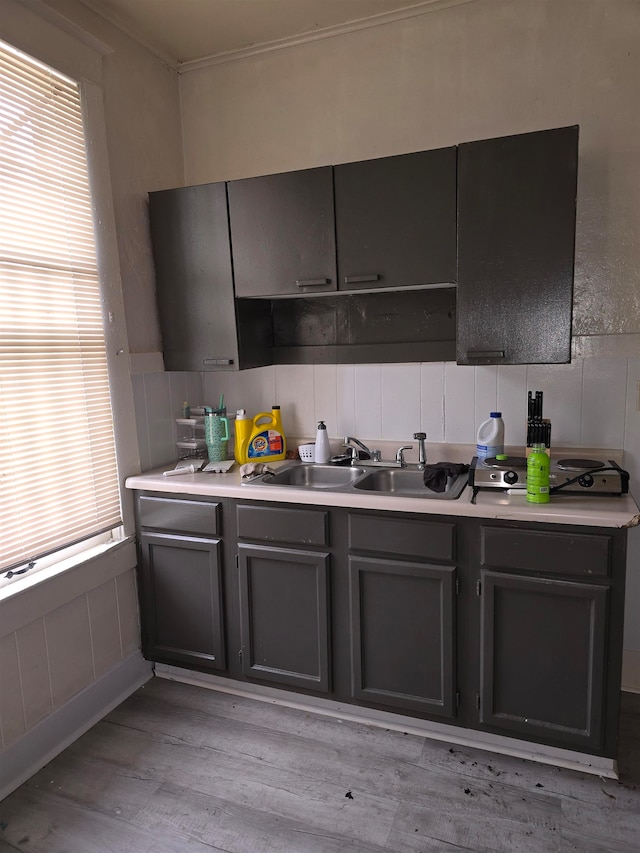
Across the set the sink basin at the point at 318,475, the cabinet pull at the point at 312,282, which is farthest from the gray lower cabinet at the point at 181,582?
the cabinet pull at the point at 312,282

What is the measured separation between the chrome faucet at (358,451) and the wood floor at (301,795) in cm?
107

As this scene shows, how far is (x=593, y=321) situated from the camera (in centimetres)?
229

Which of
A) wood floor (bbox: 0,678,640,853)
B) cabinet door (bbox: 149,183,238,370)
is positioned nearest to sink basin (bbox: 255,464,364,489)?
cabinet door (bbox: 149,183,238,370)

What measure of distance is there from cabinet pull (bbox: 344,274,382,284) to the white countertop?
814 millimetres

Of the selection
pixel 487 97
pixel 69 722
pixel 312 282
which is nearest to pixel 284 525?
pixel 312 282

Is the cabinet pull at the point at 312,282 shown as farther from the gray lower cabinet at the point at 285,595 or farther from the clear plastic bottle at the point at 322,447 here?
the gray lower cabinet at the point at 285,595

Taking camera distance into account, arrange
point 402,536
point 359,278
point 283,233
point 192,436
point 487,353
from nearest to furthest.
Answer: point 402,536 → point 487,353 → point 359,278 → point 283,233 → point 192,436

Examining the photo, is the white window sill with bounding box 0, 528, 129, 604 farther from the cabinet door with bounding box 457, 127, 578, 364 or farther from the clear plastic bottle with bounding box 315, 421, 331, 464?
the cabinet door with bounding box 457, 127, 578, 364

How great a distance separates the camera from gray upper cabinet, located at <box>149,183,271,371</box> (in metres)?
2.48

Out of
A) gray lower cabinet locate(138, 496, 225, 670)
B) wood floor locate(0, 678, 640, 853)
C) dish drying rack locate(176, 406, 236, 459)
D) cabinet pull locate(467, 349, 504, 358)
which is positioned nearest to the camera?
wood floor locate(0, 678, 640, 853)

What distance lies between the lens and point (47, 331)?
210 cm

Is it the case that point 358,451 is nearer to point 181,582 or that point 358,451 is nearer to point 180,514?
point 180,514

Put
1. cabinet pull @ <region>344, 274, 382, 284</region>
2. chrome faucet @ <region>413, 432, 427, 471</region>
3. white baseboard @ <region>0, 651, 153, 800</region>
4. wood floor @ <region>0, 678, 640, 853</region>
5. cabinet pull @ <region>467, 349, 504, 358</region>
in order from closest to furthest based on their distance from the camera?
wood floor @ <region>0, 678, 640, 853</region>
white baseboard @ <region>0, 651, 153, 800</region>
cabinet pull @ <region>467, 349, 504, 358</region>
cabinet pull @ <region>344, 274, 382, 284</region>
chrome faucet @ <region>413, 432, 427, 471</region>

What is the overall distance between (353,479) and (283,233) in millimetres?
1065
